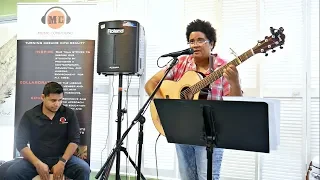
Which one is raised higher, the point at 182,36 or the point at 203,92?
the point at 182,36

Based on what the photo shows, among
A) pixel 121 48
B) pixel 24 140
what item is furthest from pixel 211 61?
pixel 24 140

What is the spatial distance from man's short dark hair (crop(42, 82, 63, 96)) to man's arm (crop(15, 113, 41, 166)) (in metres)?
0.30

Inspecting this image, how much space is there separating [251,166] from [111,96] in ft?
5.00

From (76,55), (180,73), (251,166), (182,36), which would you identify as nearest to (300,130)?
(251,166)

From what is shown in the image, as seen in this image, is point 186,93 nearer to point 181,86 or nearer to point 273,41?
point 181,86

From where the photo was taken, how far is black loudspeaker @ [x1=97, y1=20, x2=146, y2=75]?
→ 2803 millimetres

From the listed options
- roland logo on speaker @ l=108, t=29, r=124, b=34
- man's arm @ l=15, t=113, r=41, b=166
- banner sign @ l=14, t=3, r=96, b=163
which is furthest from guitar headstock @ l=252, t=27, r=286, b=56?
man's arm @ l=15, t=113, r=41, b=166

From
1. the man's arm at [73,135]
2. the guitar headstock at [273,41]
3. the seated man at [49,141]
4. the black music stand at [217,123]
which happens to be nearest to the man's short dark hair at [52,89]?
the seated man at [49,141]

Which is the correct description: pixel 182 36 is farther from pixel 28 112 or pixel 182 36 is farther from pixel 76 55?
pixel 28 112

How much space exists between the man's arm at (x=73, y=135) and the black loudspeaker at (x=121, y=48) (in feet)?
1.72

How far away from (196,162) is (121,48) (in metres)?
1.17

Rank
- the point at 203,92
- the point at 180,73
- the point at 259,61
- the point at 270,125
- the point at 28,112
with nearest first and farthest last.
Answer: the point at 270,125 → the point at 203,92 → the point at 180,73 → the point at 259,61 → the point at 28,112

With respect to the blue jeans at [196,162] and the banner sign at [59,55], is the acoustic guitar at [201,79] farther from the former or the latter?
the banner sign at [59,55]

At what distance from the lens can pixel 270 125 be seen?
1609mm
